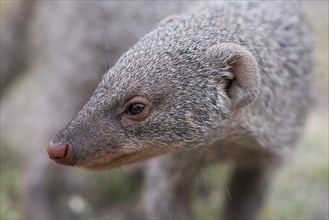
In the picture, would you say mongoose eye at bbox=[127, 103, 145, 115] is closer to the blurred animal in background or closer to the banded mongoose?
the banded mongoose

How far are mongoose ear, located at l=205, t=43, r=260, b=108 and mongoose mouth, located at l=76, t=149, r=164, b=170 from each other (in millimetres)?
450

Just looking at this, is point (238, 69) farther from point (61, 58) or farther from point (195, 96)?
point (61, 58)

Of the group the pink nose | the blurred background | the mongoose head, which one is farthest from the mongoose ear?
the blurred background

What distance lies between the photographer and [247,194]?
4.04 m

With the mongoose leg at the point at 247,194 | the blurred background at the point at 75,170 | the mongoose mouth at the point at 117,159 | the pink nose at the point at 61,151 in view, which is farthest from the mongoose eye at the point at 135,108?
the mongoose leg at the point at 247,194

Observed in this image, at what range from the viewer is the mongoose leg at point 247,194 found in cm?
400

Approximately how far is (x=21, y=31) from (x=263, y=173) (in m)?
2.20

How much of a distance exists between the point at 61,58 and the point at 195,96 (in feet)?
5.89

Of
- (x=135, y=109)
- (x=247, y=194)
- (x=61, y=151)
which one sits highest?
(x=247, y=194)

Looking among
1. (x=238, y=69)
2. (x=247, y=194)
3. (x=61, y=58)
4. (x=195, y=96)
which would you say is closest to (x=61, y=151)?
(x=195, y=96)

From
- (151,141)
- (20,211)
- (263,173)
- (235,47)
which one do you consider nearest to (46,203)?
(20,211)

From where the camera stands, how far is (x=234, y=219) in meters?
4.06

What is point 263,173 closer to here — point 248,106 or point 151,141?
point 248,106

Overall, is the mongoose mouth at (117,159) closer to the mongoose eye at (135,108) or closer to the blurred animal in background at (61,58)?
the mongoose eye at (135,108)
